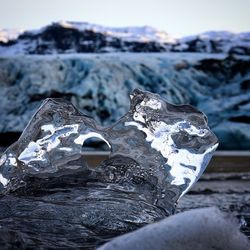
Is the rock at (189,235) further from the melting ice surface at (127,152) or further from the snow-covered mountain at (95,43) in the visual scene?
the snow-covered mountain at (95,43)

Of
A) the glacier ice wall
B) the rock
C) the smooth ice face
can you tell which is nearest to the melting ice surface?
the smooth ice face

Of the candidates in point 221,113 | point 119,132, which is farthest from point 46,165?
point 221,113

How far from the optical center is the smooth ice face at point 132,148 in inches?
110

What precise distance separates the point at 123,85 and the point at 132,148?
70.4 ft

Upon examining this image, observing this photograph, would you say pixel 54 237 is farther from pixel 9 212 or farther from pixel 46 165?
pixel 46 165

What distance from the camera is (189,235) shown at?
1.41m

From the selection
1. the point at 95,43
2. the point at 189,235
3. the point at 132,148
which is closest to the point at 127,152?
the point at 132,148

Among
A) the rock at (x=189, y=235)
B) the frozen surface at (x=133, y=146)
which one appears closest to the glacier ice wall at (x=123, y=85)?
the frozen surface at (x=133, y=146)

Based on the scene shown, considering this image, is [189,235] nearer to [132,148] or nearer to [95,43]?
[132,148]

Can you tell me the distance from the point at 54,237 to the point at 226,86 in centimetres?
2485

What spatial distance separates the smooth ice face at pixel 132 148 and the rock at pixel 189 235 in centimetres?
119

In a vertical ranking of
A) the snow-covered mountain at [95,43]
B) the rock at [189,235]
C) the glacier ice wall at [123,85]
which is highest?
the rock at [189,235]

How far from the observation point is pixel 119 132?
9.74 ft

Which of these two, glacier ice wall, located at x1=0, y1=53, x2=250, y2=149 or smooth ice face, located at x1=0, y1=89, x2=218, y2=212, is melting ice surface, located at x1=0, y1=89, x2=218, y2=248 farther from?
glacier ice wall, located at x1=0, y1=53, x2=250, y2=149
